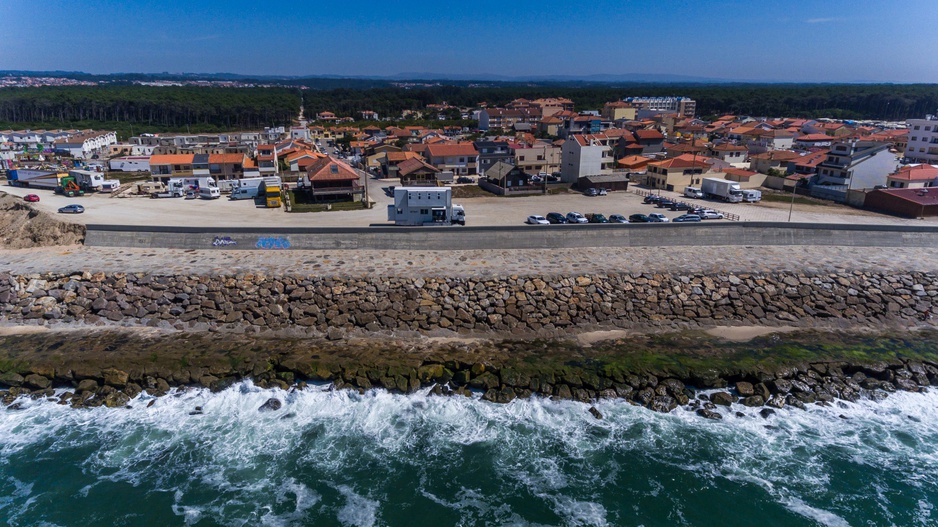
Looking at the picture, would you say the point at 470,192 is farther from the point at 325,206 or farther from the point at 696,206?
the point at 696,206

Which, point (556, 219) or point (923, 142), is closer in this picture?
point (556, 219)

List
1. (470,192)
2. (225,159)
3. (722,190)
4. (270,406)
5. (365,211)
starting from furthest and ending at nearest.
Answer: (225,159)
(470,192)
(722,190)
(365,211)
(270,406)

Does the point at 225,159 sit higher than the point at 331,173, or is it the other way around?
the point at 225,159

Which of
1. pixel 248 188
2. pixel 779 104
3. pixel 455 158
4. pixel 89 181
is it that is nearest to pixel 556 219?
pixel 455 158

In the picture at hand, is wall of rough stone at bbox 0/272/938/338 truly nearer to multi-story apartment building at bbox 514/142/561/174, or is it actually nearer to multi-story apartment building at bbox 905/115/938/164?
multi-story apartment building at bbox 514/142/561/174

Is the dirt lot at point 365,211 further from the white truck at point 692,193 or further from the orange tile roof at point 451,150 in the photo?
the orange tile roof at point 451,150

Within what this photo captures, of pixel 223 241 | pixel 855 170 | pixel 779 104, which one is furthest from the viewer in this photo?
pixel 779 104

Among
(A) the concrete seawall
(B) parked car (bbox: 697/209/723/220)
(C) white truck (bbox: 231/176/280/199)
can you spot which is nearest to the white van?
(C) white truck (bbox: 231/176/280/199)
